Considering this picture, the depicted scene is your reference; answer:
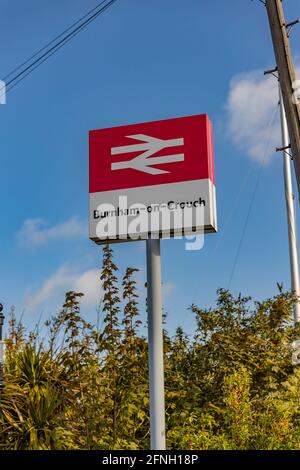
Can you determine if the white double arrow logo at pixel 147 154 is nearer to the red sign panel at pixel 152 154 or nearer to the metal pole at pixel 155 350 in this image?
the red sign panel at pixel 152 154

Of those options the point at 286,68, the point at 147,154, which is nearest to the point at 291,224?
the point at 286,68

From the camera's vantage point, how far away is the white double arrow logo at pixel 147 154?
16.2 ft

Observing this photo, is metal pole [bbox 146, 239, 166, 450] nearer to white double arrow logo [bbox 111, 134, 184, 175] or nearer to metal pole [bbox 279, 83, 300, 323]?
white double arrow logo [bbox 111, 134, 184, 175]

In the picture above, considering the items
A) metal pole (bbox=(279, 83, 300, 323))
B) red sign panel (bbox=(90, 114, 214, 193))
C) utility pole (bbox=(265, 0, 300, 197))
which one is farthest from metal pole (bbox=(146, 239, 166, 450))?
metal pole (bbox=(279, 83, 300, 323))

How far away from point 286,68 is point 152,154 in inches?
217

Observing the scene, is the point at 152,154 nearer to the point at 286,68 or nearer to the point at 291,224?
the point at 286,68

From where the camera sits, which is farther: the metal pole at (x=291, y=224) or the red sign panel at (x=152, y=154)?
the metal pole at (x=291, y=224)

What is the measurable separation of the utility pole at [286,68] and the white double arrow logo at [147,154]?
4879 mm

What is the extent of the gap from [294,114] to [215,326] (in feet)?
10.8

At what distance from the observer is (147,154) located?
4969 mm

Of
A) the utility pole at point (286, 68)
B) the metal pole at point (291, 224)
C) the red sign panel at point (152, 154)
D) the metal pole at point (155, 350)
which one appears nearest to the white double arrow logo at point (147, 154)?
the red sign panel at point (152, 154)

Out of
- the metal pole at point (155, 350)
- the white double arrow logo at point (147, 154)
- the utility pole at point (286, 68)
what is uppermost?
the utility pole at point (286, 68)

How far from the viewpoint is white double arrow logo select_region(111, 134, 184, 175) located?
493cm
